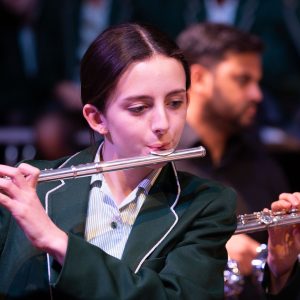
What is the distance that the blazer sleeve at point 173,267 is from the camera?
1.46 meters

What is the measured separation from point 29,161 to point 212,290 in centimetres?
49

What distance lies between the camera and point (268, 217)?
1757 millimetres

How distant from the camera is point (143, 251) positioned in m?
1.57

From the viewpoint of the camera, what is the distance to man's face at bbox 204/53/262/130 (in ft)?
9.89

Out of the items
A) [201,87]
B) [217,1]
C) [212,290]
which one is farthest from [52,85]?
[212,290]

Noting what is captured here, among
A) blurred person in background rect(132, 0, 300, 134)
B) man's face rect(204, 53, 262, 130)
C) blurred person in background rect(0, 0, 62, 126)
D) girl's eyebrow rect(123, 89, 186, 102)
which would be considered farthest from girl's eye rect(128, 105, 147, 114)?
blurred person in background rect(132, 0, 300, 134)

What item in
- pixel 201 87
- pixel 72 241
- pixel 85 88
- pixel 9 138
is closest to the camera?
pixel 72 241

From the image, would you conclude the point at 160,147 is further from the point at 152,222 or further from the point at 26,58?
the point at 26,58

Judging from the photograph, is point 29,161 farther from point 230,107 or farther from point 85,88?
point 230,107

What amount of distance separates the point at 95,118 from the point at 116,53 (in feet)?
0.54

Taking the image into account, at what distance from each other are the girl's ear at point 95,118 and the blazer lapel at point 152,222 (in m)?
0.16

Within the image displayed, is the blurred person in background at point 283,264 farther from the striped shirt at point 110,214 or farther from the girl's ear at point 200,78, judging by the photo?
the girl's ear at point 200,78

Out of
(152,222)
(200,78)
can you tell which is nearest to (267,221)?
(152,222)

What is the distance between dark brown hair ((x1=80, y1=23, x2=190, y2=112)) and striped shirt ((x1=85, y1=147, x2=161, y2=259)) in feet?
0.59
